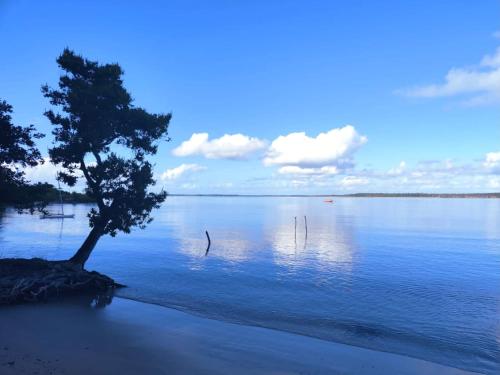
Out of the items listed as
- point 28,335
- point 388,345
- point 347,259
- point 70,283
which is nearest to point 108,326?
point 28,335

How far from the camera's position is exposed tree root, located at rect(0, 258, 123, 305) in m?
20.3

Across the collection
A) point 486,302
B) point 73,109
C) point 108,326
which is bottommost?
point 486,302

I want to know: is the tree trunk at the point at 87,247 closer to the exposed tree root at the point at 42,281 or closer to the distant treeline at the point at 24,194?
the exposed tree root at the point at 42,281

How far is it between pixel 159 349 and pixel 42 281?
36.7ft

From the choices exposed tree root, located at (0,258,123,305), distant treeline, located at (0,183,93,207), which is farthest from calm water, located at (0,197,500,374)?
distant treeline, located at (0,183,93,207)

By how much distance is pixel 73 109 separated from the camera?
2473 centimetres

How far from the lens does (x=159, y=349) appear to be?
14.7 meters

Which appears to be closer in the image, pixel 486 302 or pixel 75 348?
pixel 75 348

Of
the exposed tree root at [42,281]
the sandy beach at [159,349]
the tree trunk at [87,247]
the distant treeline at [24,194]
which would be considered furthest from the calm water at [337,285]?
the distant treeline at [24,194]

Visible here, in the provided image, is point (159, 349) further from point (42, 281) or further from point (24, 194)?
point (24, 194)

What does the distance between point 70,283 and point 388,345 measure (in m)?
18.7

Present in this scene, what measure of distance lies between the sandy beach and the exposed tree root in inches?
46.2

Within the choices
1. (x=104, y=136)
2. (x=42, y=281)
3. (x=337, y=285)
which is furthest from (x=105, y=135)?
(x=337, y=285)

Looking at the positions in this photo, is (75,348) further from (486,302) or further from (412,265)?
(412,265)
